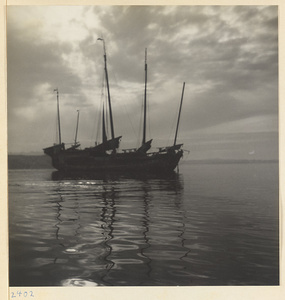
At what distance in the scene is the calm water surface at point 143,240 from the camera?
4.24 m

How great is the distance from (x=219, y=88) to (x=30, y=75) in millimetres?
2953

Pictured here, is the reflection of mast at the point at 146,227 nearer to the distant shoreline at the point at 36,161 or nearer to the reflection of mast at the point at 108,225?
the reflection of mast at the point at 108,225

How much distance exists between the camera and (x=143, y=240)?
4863 millimetres

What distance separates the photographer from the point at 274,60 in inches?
194

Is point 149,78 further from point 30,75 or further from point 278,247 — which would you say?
point 278,247

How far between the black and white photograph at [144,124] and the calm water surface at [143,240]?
2 centimetres

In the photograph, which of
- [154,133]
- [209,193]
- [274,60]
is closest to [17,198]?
[154,133]

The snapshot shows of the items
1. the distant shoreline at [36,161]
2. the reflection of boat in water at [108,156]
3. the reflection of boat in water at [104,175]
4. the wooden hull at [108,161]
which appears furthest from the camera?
the reflection of boat in water at [104,175]

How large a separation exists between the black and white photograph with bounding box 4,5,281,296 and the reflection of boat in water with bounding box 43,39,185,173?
0.07m

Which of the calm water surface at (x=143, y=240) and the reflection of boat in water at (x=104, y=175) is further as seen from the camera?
the reflection of boat in water at (x=104, y=175)

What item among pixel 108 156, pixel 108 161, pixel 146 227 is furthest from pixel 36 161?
pixel 108 161

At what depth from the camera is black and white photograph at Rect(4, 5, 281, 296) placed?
440 centimetres

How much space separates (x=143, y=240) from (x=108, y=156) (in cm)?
351

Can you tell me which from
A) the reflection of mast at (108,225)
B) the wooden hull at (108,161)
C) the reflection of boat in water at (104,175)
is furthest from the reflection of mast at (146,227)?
the wooden hull at (108,161)
